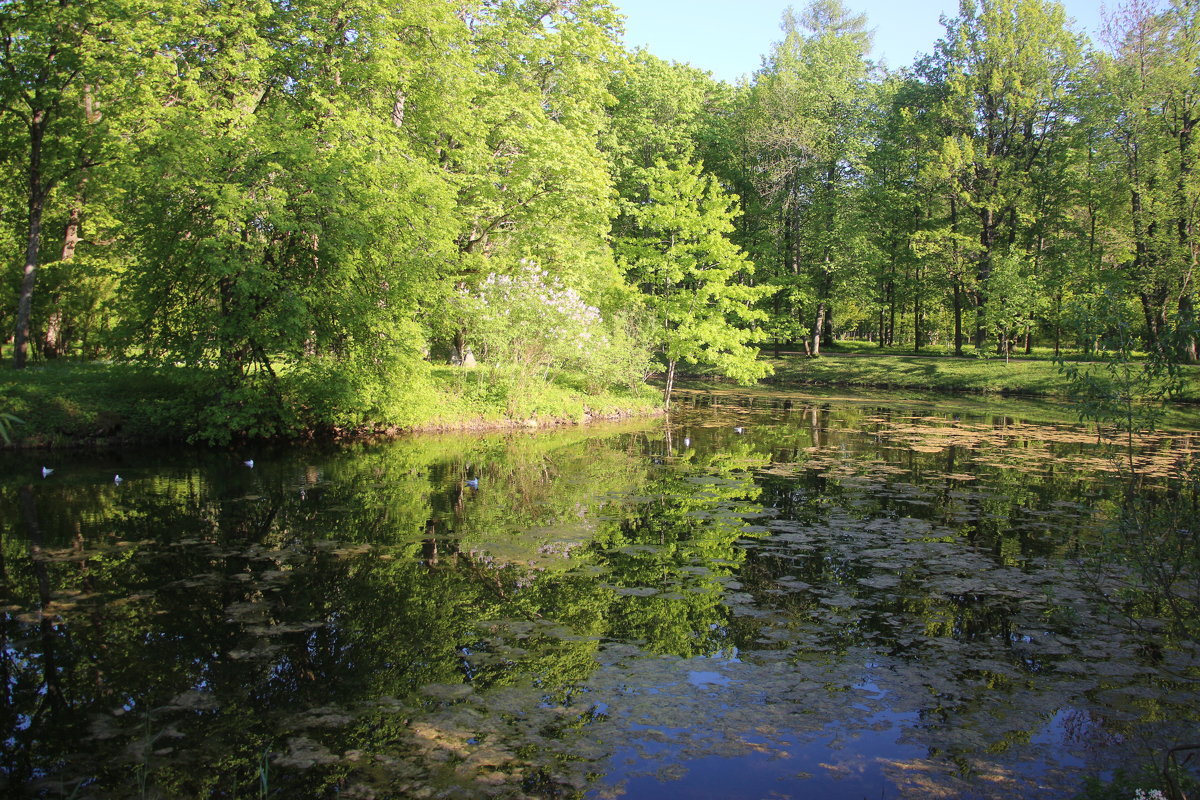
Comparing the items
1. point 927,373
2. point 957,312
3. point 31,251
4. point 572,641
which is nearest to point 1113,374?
point 572,641

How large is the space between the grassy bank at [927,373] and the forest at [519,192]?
168cm

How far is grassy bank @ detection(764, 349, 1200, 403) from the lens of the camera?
3428 centimetres

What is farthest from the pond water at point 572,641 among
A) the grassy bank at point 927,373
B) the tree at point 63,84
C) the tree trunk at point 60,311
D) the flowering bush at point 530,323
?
the grassy bank at point 927,373

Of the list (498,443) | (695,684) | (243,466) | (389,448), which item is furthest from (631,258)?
(695,684)

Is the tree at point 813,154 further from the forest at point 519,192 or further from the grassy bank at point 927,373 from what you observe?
the grassy bank at point 927,373

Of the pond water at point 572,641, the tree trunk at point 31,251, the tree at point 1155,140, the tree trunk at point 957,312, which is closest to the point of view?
the pond water at point 572,641

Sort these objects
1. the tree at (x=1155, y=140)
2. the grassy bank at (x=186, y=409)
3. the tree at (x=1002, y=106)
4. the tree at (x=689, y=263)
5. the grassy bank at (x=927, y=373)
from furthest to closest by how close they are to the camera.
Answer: the tree at (x=1002, y=106) → the grassy bank at (x=927, y=373) → the tree at (x=1155, y=140) → the tree at (x=689, y=263) → the grassy bank at (x=186, y=409)

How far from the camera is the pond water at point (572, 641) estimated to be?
4.91m

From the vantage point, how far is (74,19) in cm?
1848

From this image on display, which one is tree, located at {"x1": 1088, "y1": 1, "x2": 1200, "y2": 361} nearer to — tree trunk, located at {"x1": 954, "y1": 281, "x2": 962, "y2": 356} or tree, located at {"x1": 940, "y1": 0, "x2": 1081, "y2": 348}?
tree, located at {"x1": 940, "y1": 0, "x2": 1081, "y2": 348}

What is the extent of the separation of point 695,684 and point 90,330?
89.1 ft

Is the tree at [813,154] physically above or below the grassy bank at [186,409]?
above

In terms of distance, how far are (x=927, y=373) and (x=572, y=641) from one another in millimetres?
35317

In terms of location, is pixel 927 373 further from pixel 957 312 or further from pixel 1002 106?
pixel 1002 106
